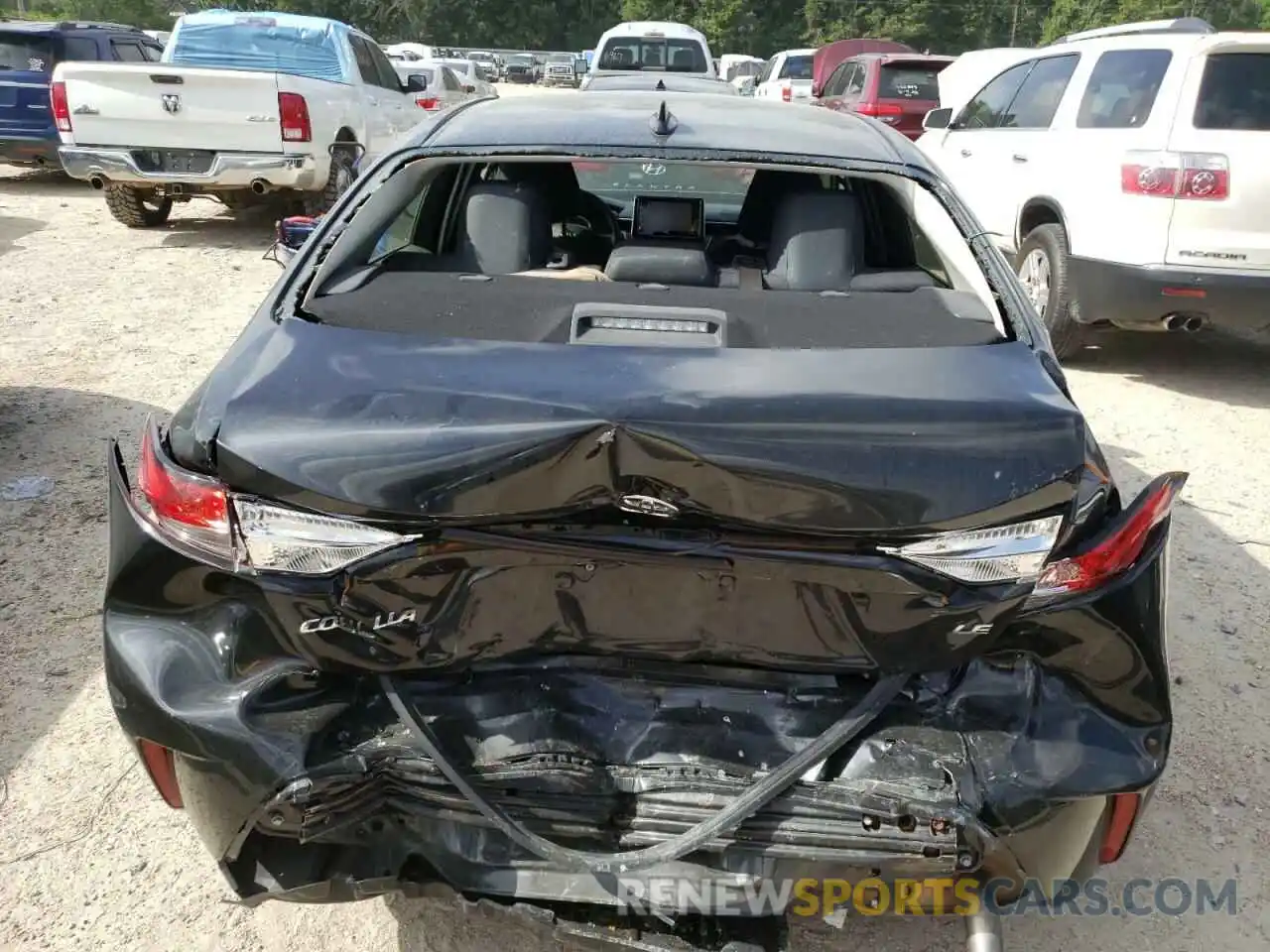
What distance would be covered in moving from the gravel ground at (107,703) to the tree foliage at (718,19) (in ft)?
149

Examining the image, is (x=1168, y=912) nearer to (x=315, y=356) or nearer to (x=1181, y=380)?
(x=315, y=356)

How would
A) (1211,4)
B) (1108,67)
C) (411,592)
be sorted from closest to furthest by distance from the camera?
(411,592)
(1108,67)
(1211,4)

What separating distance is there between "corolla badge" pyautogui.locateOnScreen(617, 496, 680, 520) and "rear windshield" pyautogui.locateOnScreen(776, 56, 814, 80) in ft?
67.6

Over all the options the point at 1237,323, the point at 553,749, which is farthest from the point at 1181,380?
the point at 553,749

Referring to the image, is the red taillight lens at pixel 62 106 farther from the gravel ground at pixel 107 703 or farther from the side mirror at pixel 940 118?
the side mirror at pixel 940 118

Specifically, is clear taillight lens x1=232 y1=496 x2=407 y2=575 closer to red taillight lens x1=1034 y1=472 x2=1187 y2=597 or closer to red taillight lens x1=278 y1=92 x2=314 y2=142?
red taillight lens x1=1034 y1=472 x2=1187 y2=597

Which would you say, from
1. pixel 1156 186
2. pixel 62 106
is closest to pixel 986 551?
pixel 1156 186

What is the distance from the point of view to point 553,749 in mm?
1776

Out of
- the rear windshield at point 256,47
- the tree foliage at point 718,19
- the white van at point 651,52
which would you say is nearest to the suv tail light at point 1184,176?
the rear windshield at point 256,47

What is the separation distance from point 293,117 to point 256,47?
2281 millimetres

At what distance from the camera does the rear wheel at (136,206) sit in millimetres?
9312

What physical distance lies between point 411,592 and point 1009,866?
1.16 meters

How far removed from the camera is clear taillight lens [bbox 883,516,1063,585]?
5.48 feet

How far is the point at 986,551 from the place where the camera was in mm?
1677
